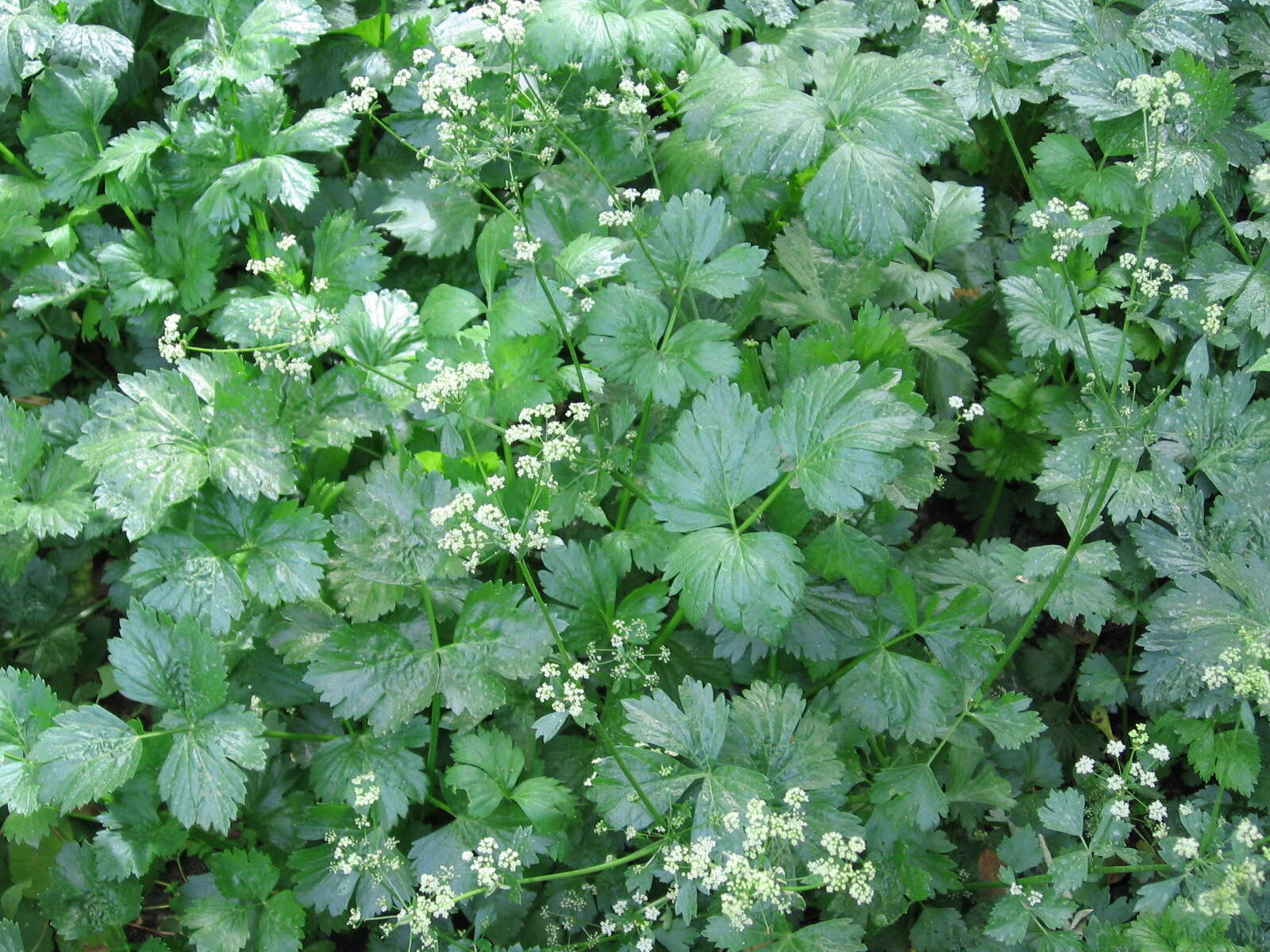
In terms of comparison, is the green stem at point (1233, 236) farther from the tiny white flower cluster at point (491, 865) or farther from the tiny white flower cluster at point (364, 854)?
the tiny white flower cluster at point (364, 854)

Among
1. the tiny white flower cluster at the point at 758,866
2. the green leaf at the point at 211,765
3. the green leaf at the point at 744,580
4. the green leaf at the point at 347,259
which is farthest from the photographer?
the green leaf at the point at 347,259

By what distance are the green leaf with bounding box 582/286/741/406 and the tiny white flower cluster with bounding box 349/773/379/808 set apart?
111cm

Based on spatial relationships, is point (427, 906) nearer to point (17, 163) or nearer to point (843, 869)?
point (843, 869)

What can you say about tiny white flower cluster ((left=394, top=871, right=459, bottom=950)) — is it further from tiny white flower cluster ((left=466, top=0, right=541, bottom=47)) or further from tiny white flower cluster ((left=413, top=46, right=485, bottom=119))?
tiny white flower cluster ((left=466, top=0, right=541, bottom=47))

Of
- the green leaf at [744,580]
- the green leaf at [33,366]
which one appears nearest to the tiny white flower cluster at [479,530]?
the green leaf at [744,580]

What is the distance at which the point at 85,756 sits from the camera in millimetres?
2324

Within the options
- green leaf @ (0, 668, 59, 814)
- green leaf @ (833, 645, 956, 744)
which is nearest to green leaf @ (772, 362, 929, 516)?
green leaf @ (833, 645, 956, 744)

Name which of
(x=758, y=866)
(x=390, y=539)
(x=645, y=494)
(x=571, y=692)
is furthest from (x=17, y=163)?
(x=758, y=866)

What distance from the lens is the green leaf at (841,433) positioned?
2.26 meters

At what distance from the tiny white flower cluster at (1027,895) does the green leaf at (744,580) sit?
83 centimetres

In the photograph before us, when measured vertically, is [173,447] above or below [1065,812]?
above

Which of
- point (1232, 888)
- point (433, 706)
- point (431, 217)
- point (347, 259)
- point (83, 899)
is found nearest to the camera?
point (1232, 888)

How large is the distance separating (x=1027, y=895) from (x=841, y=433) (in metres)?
1.15

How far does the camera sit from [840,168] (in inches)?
100.0
